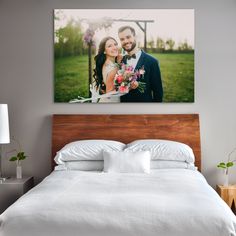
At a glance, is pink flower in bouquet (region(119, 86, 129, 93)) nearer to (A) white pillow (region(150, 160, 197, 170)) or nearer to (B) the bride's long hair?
(B) the bride's long hair

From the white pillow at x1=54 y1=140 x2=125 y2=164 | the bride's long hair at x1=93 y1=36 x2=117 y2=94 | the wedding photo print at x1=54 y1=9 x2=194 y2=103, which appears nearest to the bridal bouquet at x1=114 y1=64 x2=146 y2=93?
the wedding photo print at x1=54 y1=9 x2=194 y2=103

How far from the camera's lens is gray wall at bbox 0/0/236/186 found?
4703 mm

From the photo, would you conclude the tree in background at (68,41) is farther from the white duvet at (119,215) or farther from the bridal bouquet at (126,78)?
the white duvet at (119,215)

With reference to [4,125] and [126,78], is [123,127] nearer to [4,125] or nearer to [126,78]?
[126,78]

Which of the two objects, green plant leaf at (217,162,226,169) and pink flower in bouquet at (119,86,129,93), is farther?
pink flower in bouquet at (119,86,129,93)

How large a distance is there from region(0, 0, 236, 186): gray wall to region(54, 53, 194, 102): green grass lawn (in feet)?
0.24

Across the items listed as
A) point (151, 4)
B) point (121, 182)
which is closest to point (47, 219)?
point (121, 182)

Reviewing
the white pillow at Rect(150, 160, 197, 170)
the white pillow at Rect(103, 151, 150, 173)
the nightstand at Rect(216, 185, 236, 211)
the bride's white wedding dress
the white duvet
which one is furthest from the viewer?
the bride's white wedding dress

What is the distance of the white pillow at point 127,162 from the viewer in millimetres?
4047

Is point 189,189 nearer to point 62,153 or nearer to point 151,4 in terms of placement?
point 62,153

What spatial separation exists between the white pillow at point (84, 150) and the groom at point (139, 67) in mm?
598

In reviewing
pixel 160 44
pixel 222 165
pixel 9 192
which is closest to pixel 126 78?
pixel 160 44

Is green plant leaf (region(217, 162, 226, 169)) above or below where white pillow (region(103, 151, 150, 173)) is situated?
below

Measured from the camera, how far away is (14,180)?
14.7 ft
